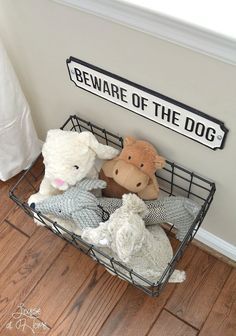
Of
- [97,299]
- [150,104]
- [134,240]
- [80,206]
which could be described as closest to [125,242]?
[134,240]

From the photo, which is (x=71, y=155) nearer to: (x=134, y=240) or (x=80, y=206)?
(x=80, y=206)

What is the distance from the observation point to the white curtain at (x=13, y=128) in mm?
1028

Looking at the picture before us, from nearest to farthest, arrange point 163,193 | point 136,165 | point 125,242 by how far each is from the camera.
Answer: point 125,242 < point 136,165 < point 163,193

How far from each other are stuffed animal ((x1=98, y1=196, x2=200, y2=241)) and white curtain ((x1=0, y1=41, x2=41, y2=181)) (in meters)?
0.35

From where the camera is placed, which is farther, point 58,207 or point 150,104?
point 58,207

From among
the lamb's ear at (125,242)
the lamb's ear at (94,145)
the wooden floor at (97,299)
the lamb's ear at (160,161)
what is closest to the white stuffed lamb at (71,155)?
the lamb's ear at (94,145)

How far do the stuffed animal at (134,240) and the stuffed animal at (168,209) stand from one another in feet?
0.16

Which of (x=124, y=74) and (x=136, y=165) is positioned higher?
(x=124, y=74)

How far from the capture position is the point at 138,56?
762mm

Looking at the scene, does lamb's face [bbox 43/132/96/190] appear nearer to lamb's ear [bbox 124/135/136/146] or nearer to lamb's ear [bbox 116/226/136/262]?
lamb's ear [bbox 124/135/136/146]

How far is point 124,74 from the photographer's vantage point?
32.4 inches

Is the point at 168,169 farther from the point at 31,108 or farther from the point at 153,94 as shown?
the point at 31,108

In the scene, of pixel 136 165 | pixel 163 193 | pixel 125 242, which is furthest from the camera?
pixel 163 193

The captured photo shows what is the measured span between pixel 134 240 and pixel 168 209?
0.58ft
